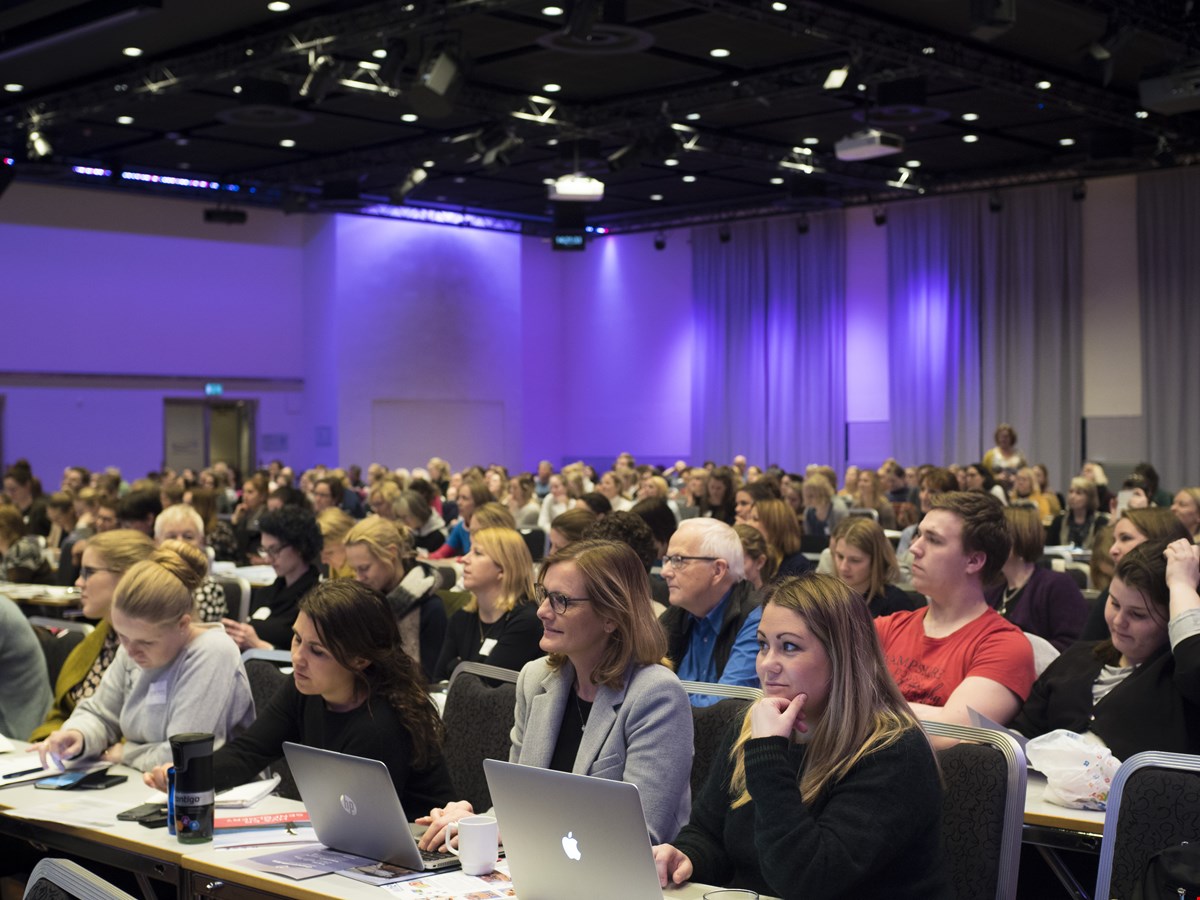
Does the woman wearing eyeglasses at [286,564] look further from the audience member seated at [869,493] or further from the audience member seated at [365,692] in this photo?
the audience member seated at [869,493]

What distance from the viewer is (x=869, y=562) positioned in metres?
5.53

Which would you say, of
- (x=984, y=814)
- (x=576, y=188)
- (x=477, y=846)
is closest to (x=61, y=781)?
(x=477, y=846)

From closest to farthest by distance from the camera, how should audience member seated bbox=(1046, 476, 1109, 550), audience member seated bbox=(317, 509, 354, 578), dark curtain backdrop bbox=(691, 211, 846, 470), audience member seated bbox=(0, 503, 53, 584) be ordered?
audience member seated bbox=(317, 509, 354, 578) → audience member seated bbox=(0, 503, 53, 584) → audience member seated bbox=(1046, 476, 1109, 550) → dark curtain backdrop bbox=(691, 211, 846, 470)

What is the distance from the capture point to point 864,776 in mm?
2436

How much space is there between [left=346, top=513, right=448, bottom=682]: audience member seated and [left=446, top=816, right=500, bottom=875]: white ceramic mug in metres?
3.16

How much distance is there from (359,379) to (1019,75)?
12334mm

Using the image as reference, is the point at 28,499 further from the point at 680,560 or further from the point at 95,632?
the point at 680,560

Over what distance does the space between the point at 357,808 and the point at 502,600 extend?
8.29 feet

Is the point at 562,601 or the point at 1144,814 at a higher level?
the point at 562,601

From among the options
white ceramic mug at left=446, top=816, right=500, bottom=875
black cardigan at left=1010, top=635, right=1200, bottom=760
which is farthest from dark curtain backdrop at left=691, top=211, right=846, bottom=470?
white ceramic mug at left=446, top=816, right=500, bottom=875

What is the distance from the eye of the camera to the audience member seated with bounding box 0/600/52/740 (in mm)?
4656

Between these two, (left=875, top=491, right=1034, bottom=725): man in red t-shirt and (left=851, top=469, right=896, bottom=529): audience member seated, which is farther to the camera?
(left=851, top=469, right=896, bottom=529): audience member seated

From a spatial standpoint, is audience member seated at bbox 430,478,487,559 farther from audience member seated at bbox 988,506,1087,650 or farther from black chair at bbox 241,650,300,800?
A: black chair at bbox 241,650,300,800

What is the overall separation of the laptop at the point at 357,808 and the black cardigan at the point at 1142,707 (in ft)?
5.93
